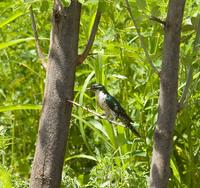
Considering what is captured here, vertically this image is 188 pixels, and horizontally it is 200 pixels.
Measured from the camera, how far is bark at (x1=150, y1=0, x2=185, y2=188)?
6.49ft

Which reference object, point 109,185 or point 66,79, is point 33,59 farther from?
point 66,79

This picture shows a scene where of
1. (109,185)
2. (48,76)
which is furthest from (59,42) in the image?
(109,185)

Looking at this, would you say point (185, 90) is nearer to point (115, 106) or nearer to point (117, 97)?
point (115, 106)

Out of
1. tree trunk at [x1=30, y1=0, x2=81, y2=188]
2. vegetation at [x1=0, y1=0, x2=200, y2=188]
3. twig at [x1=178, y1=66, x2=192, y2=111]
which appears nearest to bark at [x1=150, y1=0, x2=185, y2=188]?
twig at [x1=178, y1=66, x2=192, y2=111]

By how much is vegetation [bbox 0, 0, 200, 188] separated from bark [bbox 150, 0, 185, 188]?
0.16 meters

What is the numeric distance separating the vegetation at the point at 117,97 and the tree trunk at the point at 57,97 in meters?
0.12

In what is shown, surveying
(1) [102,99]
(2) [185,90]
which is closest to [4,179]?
(1) [102,99]

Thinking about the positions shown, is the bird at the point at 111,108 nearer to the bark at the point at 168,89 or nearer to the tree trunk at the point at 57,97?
the tree trunk at the point at 57,97

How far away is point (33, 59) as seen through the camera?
4016 millimetres

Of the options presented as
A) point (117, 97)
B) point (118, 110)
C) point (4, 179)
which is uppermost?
point (117, 97)

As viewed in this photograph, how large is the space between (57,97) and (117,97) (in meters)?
1.28

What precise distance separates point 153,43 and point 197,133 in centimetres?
51

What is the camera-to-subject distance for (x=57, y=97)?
2359mm

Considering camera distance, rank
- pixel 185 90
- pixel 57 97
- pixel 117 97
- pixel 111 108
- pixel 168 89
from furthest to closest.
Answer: pixel 117 97 → pixel 111 108 → pixel 57 97 → pixel 185 90 → pixel 168 89
